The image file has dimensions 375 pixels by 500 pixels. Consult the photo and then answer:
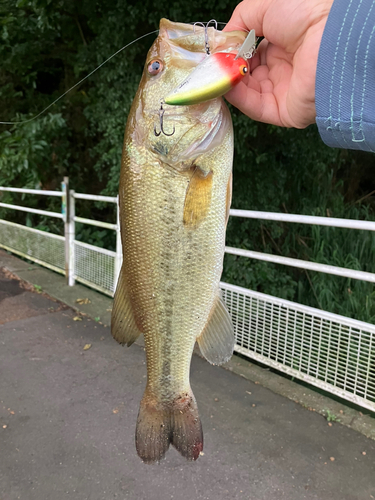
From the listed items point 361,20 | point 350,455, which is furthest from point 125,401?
point 361,20

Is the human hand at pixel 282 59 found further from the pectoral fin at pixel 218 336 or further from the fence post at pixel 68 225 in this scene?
the fence post at pixel 68 225

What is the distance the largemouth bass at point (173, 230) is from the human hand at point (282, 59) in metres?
0.17

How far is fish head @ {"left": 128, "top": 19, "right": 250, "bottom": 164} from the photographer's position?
4.29ft

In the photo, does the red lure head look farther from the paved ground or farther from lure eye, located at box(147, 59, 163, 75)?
the paved ground

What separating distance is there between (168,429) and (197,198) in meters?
0.92

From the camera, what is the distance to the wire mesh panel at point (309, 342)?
2.84m

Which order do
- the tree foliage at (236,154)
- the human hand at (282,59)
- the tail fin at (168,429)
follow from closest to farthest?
the human hand at (282,59) → the tail fin at (168,429) → the tree foliage at (236,154)

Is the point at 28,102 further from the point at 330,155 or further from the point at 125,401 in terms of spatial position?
the point at 125,401

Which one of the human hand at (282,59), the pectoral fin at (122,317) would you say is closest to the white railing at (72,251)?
the pectoral fin at (122,317)

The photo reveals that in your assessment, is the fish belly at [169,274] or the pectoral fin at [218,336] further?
the pectoral fin at [218,336]

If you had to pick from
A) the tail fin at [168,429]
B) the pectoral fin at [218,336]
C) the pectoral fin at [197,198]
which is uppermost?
the pectoral fin at [197,198]

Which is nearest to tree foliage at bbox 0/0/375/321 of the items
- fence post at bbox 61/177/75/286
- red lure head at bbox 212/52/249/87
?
fence post at bbox 61/177/75/286

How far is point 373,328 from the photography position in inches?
106

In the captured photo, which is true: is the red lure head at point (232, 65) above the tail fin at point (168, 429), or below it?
above
